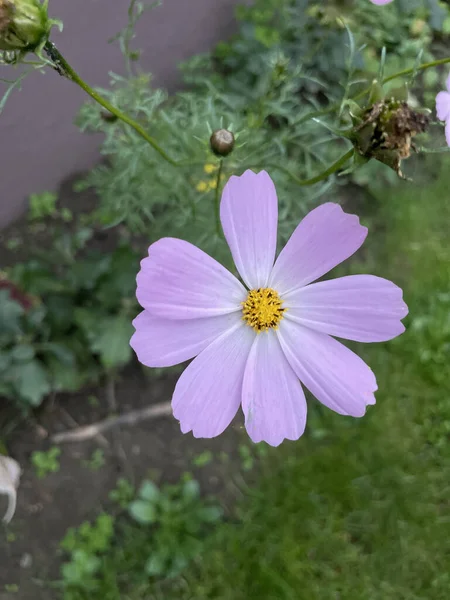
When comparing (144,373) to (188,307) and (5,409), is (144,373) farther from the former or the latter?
(188,307)

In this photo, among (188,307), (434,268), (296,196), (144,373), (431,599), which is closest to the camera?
(188,307)

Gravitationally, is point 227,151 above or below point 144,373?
above

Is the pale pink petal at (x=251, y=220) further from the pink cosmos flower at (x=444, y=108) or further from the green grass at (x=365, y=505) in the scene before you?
the green grass at (x=365, y=505)

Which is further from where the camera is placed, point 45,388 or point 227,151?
point 45,388

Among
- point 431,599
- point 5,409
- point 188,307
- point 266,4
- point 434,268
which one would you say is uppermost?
point 188,307

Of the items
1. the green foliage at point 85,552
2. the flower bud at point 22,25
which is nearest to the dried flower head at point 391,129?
the flower bud at point 22,25

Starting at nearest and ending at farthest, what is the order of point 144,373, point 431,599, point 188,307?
point 188,307 → point 431,599 → point 144,373

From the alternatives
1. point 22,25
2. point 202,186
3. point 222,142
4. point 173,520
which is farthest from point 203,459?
point 22,25

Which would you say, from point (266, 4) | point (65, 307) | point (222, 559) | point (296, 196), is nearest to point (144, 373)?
point (65, 307)
